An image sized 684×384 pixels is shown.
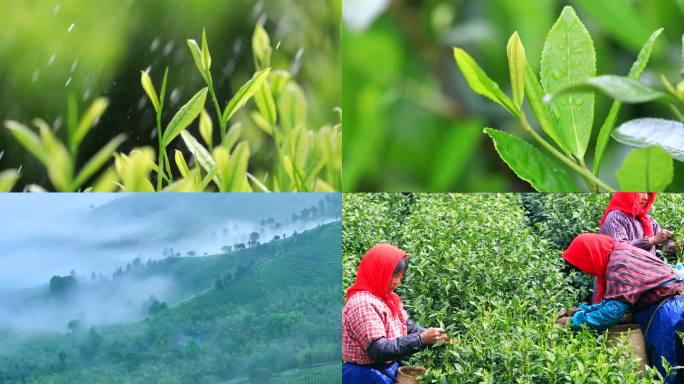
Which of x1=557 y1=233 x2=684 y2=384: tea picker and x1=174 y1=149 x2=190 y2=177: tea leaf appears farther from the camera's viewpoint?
x1=557 y1=233 x2=684 y2=384: tea picker

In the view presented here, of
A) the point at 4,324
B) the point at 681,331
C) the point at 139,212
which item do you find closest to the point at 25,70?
the point at 139,212

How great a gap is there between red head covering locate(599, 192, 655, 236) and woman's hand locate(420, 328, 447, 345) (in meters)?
0.66

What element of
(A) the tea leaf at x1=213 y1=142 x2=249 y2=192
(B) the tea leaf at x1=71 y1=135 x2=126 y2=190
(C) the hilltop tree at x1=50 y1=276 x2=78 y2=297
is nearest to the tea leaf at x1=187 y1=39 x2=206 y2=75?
(A) the tea leaf at x1=213 y1=142 x2=249 y2=192

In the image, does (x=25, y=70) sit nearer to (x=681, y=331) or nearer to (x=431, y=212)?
(x=431, y=212)

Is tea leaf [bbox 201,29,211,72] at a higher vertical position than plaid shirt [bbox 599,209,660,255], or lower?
higher

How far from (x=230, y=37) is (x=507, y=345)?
4.42 feet

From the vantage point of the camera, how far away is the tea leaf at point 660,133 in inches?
73.7

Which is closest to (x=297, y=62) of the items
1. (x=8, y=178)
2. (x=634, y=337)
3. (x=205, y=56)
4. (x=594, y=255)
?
(x=205, y=56)

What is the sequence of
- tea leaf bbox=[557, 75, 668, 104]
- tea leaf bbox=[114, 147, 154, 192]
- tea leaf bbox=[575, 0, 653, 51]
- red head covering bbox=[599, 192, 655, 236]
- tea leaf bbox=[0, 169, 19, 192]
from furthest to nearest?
red head covering bbox=[599, 192, 655, 236] < tea leaf bbox=[114, 147, 154, 192] < tea leaf bbox=[0, 169, 19, 192] < tea leaf bbox=[575, 0, 653, 51] < tea leaf bbox=[557, 75, 668, 104]

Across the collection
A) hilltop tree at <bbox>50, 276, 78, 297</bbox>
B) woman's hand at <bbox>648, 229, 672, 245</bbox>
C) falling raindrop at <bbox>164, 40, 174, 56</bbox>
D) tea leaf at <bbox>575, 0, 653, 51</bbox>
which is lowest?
hilltop tree at <bbox>50, 276, 78, 297</bbox>

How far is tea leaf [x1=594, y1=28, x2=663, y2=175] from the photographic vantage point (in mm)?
2105

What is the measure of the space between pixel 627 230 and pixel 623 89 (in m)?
1.60

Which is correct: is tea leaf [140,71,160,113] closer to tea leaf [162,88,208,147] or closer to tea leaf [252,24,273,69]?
tea leaf [162,88,208,147]

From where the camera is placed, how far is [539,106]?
2330mm
